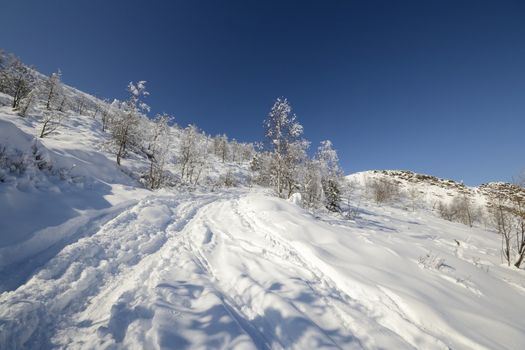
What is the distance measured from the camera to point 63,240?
204 inches

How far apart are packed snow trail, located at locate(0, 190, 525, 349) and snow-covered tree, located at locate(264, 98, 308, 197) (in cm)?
1210

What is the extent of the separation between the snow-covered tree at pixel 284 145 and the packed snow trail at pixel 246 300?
1210 centimetres

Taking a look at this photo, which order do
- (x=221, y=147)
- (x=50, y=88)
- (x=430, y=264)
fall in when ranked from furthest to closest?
(x=221, y=147)
(x=50, y=88)
(x=430, y=264)

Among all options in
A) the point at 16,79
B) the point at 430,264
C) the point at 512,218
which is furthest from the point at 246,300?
the point at 16,79

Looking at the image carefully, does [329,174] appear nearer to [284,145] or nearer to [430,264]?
[284,145]

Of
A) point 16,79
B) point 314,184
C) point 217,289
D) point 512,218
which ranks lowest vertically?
point 217,289

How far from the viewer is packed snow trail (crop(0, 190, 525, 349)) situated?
2.84 m

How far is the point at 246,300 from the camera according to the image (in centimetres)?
376

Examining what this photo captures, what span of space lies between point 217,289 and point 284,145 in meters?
15.6

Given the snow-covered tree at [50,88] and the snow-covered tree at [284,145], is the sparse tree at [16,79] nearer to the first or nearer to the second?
the snow-covered tree at [50,88]

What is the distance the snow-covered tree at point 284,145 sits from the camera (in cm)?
1823

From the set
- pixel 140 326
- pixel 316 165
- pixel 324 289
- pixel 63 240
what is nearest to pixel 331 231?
pixel 324 289

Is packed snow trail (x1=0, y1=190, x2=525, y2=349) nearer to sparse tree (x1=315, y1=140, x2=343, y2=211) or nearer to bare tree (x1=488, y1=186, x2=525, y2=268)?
bare tree (x1=488, y1=186, x2=525, y2=268)

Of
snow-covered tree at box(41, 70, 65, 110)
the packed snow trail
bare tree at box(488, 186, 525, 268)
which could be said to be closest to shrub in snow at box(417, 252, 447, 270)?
the packed snow trail
